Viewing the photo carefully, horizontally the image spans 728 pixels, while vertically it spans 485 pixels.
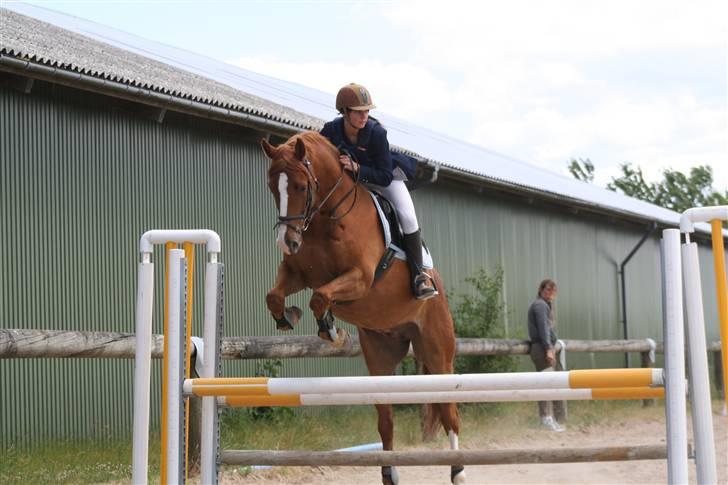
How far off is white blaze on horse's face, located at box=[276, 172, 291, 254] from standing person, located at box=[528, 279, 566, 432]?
8202mm

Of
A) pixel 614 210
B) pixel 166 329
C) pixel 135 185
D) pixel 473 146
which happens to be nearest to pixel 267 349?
pixel 135 185

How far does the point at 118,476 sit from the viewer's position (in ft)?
23.6

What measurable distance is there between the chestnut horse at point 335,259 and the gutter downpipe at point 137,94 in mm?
3669

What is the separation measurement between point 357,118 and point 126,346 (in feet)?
7.92

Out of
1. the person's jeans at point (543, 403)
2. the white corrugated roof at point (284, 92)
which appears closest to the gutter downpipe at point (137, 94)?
the white corrugated roof at point (284, 92)

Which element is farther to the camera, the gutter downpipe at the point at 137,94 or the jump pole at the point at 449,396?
the gutter downpipe at the point at 137,94

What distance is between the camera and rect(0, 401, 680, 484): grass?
7.28 meters

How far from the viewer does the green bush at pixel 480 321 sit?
13.8 m

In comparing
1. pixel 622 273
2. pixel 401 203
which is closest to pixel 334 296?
pixel 401 203

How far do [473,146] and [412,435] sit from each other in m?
15.9

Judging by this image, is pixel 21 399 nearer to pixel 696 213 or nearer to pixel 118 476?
pixel 118 476

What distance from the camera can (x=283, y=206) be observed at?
5.02 m

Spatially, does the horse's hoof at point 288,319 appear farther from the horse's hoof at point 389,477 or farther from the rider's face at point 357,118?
the horse's hoof at point 389,477

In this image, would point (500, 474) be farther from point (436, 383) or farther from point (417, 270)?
point (436, 383)
